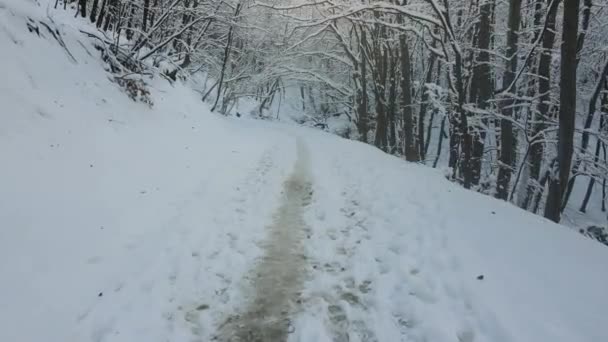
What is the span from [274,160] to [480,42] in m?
6.26

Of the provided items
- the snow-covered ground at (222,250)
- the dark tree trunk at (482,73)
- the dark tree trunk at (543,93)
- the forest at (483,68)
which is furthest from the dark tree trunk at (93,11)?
the dark tree trunk at (543,93)

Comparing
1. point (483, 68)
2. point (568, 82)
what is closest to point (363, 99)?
point (483, 68)

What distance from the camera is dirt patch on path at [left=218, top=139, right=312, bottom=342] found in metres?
3.45

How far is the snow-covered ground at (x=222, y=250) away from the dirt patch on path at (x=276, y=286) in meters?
0.02

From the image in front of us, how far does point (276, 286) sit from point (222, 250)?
41.1 inches

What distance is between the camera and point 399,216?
6.30 meters

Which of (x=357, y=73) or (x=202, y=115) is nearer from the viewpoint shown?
(x=202, y=115)

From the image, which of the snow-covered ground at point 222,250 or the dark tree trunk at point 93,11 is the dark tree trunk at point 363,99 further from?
the snow-covered ground at point 222,250

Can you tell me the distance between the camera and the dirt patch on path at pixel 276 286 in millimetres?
3447

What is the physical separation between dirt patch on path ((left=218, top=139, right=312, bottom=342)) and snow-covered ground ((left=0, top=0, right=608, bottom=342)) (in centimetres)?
2

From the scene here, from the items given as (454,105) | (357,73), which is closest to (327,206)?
(454,105)

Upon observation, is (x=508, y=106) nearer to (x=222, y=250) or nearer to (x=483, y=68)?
(x=483, y=68)

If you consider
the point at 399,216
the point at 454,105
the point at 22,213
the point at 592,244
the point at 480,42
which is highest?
the point at 480,42

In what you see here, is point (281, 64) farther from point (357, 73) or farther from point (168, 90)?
point (168, 90)
